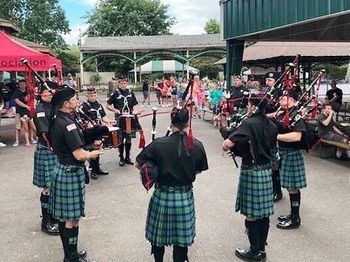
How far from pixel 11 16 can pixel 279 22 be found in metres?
42.4

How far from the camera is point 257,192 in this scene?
3.93 m

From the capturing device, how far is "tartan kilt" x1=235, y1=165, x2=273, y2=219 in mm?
3914

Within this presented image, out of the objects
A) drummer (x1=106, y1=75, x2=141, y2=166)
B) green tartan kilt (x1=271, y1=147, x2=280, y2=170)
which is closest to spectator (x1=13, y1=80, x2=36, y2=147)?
drummer (x1=106, y1=75, x2=141, y2=166)

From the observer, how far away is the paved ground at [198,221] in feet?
13.8

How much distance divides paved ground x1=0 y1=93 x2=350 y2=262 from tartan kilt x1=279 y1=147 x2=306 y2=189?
1.72 feet

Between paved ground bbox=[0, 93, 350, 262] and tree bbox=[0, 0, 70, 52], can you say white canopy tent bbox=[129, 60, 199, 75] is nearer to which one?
tree bbox=[0, 0, 70, 52]

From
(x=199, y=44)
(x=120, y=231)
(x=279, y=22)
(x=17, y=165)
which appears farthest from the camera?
(x=199, y=44)

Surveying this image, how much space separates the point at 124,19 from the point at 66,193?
51230mm

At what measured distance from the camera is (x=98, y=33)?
172 ft

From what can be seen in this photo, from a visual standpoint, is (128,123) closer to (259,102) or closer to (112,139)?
(112,139)

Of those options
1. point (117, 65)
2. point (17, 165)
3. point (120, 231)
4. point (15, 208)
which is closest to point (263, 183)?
point (120, 231)

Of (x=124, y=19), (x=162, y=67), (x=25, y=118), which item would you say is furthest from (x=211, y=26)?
(x=25, y=118)

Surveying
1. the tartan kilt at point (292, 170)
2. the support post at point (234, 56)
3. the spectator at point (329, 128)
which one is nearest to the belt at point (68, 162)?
the tartan kilt at point (292, 170)

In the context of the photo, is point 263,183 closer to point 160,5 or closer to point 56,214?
point 56,214
